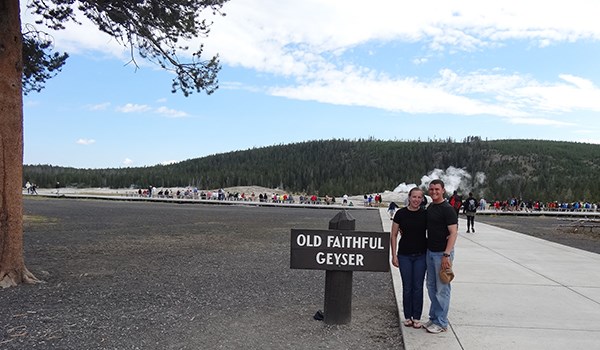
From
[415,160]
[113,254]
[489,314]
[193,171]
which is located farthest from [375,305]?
[193,171]

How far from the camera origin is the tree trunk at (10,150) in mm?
7441

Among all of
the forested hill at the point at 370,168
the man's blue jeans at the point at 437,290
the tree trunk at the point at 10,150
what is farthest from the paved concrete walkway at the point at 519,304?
the forested hill at the point at 370,168

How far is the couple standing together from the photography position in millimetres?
5160

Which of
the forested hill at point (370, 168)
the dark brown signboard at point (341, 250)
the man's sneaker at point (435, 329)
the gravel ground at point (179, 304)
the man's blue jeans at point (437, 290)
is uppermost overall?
the forested hill at point (370, 168)

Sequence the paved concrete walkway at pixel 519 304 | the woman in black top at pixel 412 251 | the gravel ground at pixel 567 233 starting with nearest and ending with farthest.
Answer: the paved concrete walkway at pixel 519 304 < the woman in black top at pixel 412 251 < the gravel ground at pixel 567 233

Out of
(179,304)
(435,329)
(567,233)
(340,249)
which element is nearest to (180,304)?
(179,304)

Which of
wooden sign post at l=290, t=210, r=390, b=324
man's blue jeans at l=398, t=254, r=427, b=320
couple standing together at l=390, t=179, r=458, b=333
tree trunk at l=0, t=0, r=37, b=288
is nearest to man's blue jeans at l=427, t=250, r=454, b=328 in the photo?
couple standing together at l=390, t=179, r=458, b=333

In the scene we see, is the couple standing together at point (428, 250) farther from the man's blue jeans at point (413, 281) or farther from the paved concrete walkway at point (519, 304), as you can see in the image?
the paved concrete walkway at point (519, 304)

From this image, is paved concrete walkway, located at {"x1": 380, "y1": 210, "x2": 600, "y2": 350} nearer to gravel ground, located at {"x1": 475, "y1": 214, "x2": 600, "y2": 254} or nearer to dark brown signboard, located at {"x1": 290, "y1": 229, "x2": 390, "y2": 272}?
dark brown signboard, located at {"x1": 290, "y1": 229, "x2": 390, "y2": 272}

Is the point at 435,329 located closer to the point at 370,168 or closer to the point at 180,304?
the point at 180,304

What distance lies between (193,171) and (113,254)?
15203 cm

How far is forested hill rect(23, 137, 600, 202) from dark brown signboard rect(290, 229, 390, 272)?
293 feet

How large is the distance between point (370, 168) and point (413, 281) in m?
134

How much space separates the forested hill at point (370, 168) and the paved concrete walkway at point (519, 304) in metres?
83.9
